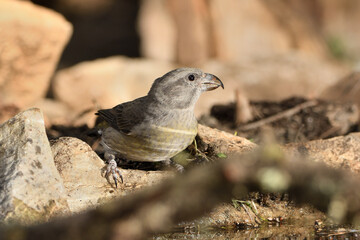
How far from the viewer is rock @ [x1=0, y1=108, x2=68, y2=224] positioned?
3924 millimetres

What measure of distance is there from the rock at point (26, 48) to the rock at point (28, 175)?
4151mm

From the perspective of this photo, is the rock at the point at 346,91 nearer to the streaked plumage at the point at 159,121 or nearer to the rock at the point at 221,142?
the rock at the point at 221,142

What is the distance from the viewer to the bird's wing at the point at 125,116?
521cm

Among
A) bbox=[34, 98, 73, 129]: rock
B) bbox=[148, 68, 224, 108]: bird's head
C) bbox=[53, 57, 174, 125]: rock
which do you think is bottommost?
bbox=[34, 98, 73, 129]: rock

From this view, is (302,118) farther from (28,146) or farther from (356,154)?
(28,146)

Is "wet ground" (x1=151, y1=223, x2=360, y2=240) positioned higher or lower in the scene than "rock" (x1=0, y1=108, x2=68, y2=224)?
lower

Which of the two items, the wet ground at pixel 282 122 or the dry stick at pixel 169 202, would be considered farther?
the wet ground at pixel 282 122

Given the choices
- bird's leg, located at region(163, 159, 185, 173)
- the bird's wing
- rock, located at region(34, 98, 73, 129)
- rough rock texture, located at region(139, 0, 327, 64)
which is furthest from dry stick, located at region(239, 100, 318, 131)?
rough rock texture, located at region(139, 0, 327, 64)

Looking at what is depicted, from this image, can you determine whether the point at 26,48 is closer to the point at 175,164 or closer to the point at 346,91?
the point at 175,164

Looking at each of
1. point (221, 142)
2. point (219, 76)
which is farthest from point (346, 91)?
point (221, 142)

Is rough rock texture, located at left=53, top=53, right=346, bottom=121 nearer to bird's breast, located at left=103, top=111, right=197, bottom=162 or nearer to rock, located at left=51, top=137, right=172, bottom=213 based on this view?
bird's breast, located at left=103, top=111, right=197, bottom=162

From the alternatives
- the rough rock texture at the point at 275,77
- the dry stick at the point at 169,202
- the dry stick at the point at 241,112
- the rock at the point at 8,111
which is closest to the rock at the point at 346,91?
the rough rock texture at the point at 275,77

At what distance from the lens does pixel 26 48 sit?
342 inches

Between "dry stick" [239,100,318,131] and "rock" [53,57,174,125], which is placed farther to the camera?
"rock" [53,57,174,125]
